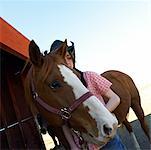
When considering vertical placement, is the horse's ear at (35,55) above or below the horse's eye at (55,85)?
above

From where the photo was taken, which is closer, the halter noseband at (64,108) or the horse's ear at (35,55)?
the halter noseband at (64,108)

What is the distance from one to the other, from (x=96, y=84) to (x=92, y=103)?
0.41 meters

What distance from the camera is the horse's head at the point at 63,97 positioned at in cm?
254

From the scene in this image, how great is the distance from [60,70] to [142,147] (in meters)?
3.72

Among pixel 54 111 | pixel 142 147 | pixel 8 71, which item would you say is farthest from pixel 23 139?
pixel 142 147

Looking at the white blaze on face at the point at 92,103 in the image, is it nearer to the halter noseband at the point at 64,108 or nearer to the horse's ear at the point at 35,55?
the halter noseband at the point at 64,108

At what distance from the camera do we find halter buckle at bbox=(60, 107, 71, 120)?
107 inches

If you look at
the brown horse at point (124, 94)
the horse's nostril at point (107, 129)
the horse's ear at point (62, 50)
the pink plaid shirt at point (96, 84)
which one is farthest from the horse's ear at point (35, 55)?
the brown horse at point (124, 94)

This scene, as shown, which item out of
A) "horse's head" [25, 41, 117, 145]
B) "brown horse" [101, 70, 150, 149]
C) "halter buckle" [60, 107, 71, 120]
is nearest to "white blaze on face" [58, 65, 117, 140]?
"horse's head" [25, 41, 117, 145]

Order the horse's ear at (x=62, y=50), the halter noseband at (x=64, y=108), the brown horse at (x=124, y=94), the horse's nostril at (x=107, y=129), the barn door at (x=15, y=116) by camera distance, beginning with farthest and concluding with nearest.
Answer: the brown horse at (x=124, y=94), the barn door at (x=15, y=116), the horse's ear at (x=62, y=50), the halter noseband at (x=64, y=108), the horse's nostril at (x=107, y=129)

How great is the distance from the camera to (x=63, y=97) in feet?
9.02

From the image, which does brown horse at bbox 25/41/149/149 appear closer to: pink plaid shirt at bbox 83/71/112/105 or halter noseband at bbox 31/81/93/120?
halter noseband at bbox 31/81/93/120

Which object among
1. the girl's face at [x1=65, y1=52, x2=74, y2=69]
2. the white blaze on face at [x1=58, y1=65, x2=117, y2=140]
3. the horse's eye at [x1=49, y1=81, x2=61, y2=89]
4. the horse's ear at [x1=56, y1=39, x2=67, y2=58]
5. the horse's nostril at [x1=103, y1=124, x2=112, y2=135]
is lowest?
the horse's nostril at [x1=103, y1=124, x2=112, y2=135]

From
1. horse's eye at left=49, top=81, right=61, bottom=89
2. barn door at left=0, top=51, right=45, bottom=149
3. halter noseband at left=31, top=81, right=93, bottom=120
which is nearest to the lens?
halter noseband at left=31, top=81, right=93, bottom=120
